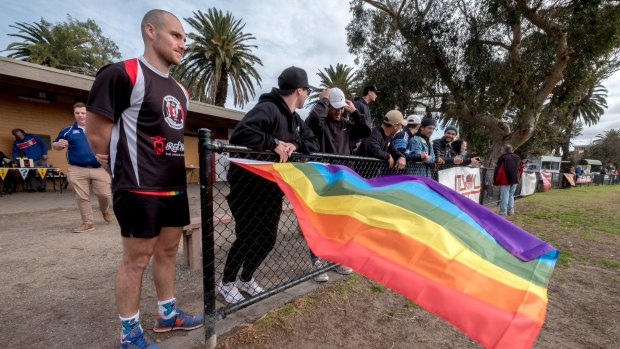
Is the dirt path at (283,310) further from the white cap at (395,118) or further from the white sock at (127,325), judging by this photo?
the white cap at (395,118)

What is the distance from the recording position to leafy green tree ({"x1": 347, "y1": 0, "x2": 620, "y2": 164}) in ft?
40.9

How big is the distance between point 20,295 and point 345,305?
2.77 metres

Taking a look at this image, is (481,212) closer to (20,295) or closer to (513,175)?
(20,295)

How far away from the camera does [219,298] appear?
2.54 meters

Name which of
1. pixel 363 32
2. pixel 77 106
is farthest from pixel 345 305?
pixel 363 32

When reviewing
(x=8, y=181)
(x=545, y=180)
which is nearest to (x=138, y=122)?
(x=8, y=181)

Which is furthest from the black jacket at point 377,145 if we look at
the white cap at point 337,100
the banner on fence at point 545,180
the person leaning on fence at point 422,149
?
the banner on fence at point 545,180

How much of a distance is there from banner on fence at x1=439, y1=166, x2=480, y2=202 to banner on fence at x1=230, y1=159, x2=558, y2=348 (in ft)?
12.0

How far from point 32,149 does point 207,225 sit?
11.3m

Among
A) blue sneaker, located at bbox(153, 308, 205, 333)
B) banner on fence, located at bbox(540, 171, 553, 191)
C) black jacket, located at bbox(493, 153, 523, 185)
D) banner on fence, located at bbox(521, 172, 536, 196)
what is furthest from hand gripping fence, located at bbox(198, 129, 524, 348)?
banner on fence, located at bbox(540, 171, 553, 191)

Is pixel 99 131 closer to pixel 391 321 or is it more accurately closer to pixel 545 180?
pixel 391 321

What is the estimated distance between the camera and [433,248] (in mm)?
1255

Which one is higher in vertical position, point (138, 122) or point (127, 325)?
point (138, 122)

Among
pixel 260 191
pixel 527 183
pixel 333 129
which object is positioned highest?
pixel 333 129
